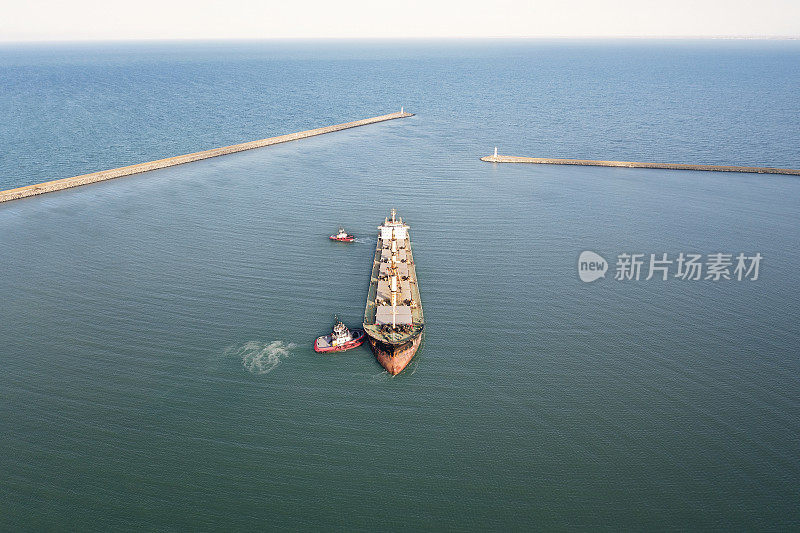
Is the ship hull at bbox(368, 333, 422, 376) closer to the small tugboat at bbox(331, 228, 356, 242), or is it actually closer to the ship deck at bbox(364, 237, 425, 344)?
the ship deck at bbox(364, 237, 425, 344)

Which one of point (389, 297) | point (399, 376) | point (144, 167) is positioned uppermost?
point (144, 167)

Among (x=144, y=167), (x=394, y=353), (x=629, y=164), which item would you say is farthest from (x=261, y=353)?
(x=629, y=164)

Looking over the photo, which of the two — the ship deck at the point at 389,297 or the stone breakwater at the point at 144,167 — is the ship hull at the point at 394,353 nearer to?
the ship deck at the point at 389,297

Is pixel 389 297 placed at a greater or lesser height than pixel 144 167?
lesser

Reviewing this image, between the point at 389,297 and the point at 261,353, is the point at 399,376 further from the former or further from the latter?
the point at 261,353

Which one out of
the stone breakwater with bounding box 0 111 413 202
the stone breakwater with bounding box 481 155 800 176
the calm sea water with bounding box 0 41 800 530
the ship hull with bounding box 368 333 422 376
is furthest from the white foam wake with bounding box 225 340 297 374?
the stone breakwater with bounding box 481 155 800 176

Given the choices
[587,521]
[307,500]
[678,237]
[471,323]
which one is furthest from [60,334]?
[678,237]

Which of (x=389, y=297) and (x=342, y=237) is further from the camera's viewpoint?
(x=342, y=237)
